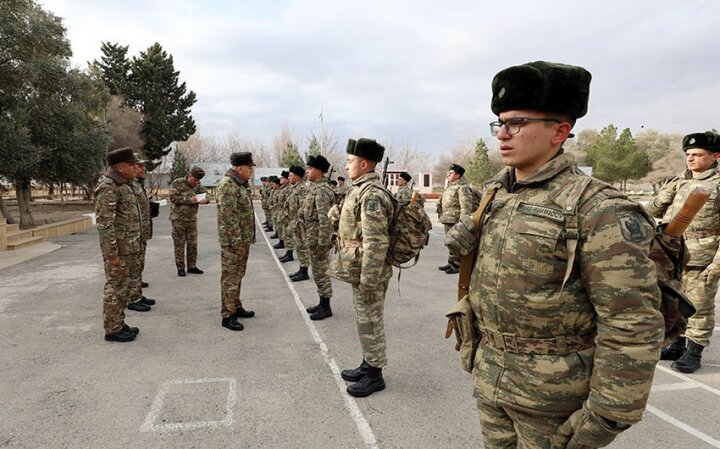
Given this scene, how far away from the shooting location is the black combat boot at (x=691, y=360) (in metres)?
4.00

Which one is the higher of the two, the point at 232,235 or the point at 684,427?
the point at 232,235

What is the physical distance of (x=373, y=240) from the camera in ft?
11.0

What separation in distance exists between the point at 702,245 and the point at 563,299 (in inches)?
143

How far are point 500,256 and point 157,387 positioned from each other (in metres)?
3.39

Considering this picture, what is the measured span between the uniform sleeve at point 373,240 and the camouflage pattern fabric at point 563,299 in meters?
1.54

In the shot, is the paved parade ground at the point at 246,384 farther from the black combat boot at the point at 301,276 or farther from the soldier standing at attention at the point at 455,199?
the soldier standing at attention at the point at 455,199

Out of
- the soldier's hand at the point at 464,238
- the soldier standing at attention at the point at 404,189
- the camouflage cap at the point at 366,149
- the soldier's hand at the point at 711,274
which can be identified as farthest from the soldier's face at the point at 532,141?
the soldier standing at attention at the point at 404,189

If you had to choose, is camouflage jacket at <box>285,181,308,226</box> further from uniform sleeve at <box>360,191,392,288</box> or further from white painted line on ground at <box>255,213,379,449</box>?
uniform sleeve at <box>360,191,392,288</box>

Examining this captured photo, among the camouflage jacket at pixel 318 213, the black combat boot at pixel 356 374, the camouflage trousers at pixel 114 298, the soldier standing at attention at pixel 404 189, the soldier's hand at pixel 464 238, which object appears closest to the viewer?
the soldier's hand at pixel 464 238

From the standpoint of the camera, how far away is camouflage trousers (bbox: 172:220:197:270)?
8045 mm

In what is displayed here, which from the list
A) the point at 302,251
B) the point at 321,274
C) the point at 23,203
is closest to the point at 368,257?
the point at 321,274

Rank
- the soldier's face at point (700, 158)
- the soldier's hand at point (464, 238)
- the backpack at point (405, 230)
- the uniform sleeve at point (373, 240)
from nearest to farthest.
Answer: the soldier's hand at point (464, 238) < the uniform sleeve at point (373, 240) < the backpack at point (405, 230) < the soldier's face at point (700, 158)

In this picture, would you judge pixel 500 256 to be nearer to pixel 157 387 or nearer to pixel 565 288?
pixel 565 288

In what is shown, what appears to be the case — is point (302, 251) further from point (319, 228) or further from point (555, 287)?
point (555, 287)
